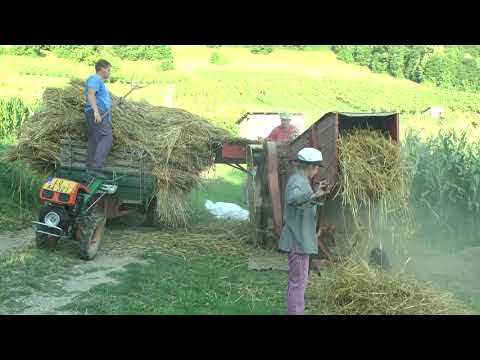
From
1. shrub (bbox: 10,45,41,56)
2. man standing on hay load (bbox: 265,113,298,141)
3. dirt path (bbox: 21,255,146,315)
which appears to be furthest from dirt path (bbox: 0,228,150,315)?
shrub (bbox: 10,45,41,56)

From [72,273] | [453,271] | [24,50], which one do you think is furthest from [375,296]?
[24,50]

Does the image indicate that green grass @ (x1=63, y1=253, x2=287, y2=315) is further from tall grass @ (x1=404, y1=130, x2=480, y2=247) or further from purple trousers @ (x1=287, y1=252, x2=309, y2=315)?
tall grass @ (x1=404, y1=130, x2=480, y2=247)

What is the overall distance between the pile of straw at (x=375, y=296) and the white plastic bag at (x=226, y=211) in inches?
233

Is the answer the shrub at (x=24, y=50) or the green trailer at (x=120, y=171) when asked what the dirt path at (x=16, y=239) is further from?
the shrub at (x=24, y=50)

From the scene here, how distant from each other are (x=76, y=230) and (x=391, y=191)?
4.24 meters

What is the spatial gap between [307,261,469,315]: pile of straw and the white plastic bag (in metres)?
5.92

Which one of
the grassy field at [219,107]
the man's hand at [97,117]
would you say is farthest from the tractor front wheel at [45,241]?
the man's hand at [97,117]

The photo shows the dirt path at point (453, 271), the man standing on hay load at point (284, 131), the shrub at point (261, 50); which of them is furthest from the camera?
the shrub at point (261, 50)

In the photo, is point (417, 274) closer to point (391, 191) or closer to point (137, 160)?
point (391, 191)

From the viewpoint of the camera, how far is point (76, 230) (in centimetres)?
784

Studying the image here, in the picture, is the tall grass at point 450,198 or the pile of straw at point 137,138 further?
the tall grass at point 450,198

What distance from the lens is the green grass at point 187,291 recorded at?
5.69 meters

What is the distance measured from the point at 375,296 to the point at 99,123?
4.54m

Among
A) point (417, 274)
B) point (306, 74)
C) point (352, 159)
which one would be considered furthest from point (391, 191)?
point (306, 74)
